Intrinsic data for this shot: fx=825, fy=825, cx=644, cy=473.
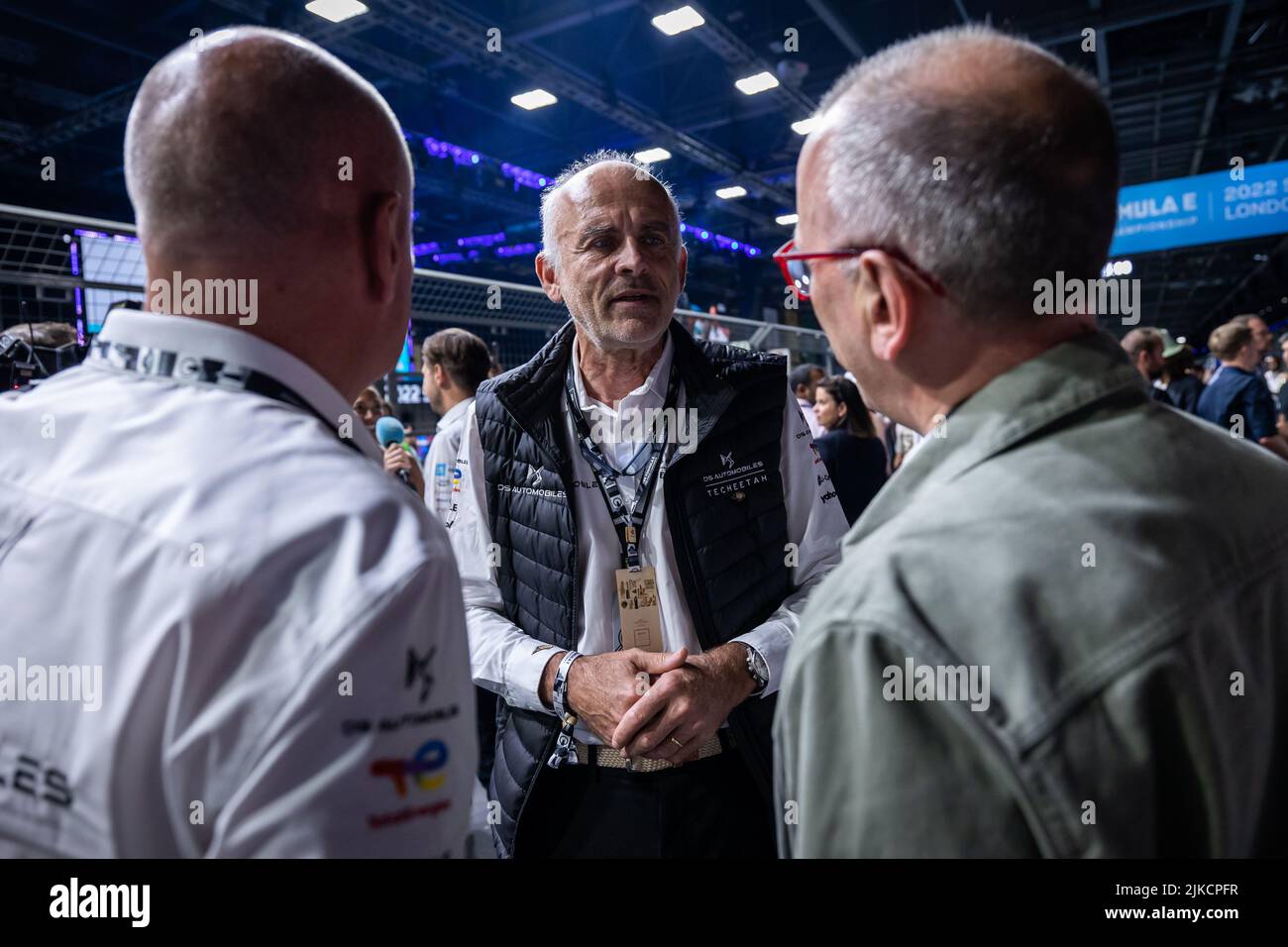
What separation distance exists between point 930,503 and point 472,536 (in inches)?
52.1

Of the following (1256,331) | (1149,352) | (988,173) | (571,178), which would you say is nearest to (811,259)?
(988,173)

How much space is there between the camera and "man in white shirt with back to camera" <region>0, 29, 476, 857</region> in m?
0.63

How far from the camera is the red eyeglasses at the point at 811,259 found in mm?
865

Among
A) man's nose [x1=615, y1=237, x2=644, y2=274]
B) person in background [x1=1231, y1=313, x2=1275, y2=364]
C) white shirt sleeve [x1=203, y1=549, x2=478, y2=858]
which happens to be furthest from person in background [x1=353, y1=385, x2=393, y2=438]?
person in background [x1=1231, y1=313, x2=1275, y2=364]

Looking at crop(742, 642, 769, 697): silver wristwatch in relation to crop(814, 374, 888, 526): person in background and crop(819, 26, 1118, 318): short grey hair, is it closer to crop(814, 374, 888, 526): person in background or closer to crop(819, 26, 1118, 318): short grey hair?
crop(819, 26, 1118, 318): short grey hair

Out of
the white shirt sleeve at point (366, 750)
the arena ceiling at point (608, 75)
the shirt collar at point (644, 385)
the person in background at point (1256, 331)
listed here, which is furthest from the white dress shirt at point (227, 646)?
the arena ceiling at point (608, 75)

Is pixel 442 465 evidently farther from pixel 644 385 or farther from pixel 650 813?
pixel 650 813

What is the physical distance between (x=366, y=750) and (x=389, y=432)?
3717mm

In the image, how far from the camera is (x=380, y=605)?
649mm

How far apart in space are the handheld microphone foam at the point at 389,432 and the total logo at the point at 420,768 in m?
Answer: 3.57

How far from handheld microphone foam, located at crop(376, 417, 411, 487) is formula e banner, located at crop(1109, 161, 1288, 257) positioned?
26.2ft

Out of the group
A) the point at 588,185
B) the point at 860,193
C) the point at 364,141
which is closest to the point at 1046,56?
the point at 860,193

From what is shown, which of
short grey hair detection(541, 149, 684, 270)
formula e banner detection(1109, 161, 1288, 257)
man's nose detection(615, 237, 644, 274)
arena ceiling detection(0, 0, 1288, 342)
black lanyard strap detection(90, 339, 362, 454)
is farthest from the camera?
formula e banner detection(1109, 161, 1288, 257)
